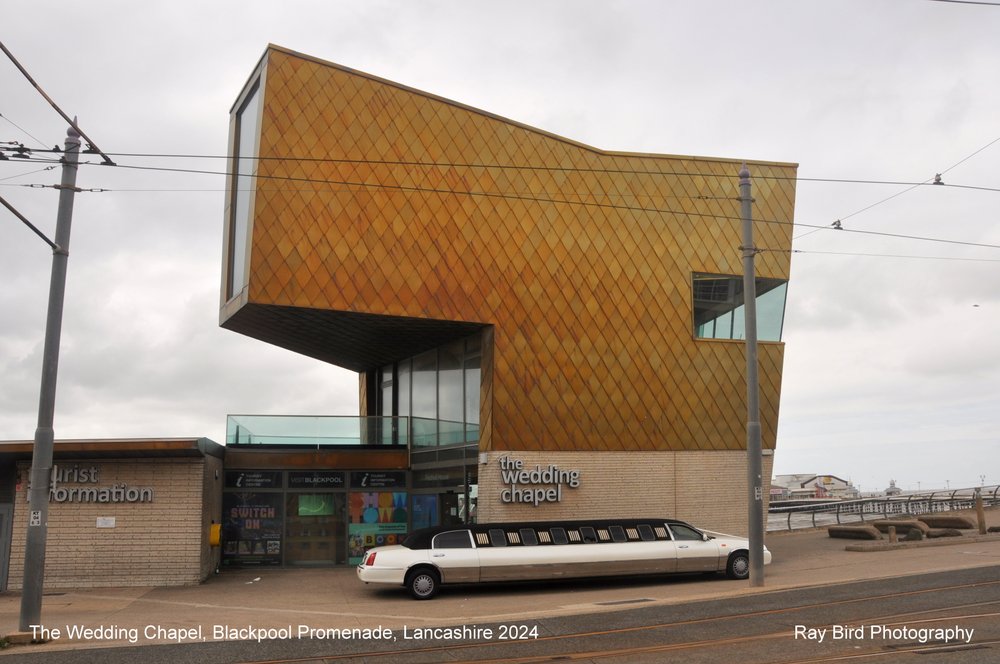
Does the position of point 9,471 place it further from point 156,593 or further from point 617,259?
point 617,259

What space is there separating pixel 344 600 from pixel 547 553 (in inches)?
164

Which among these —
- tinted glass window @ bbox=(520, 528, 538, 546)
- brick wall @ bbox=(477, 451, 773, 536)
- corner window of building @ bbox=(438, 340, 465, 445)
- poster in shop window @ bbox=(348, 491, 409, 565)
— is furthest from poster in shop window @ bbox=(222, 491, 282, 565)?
tinted glass window @ bbox=(520, 528, 538, 546)

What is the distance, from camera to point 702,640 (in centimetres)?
1168

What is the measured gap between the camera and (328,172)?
21.1 metres

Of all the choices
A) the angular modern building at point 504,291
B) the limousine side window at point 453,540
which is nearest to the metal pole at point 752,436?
the limousine side window at point 453,540

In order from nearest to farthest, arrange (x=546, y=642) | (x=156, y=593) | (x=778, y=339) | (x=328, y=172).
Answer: (x=546, y=642), (x=156, y=593), (x=328, y=172), (x=778, y=339)

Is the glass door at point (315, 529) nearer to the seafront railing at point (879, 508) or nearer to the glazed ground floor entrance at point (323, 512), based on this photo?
the glazed ground floor entrance at point (323, 512)

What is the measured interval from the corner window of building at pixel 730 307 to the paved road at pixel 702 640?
38.4 feet

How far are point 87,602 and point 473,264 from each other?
11726mm

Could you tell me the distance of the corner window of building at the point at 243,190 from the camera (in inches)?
825

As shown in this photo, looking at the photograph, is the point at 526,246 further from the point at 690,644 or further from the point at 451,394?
the point at 690,644


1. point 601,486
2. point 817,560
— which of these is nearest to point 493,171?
point 601,486

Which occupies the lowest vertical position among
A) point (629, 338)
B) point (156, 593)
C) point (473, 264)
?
point (156, 593)

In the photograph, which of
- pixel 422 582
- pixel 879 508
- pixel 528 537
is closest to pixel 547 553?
pixel 528 537
